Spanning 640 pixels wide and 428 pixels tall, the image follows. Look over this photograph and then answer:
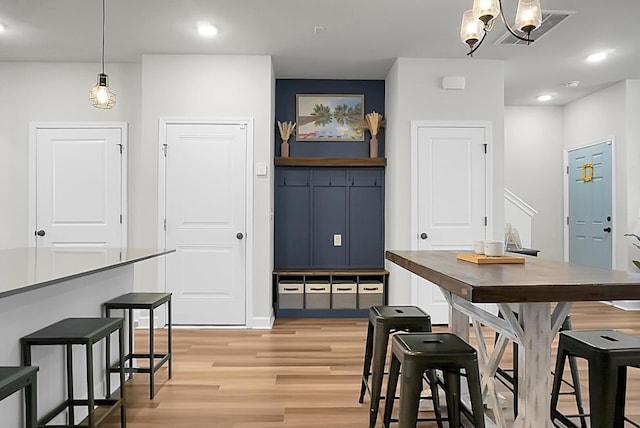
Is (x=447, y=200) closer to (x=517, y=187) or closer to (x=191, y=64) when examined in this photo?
(x=517, y=187)

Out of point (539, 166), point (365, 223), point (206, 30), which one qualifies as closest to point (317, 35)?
point (206, 30)

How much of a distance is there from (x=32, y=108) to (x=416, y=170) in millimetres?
4152

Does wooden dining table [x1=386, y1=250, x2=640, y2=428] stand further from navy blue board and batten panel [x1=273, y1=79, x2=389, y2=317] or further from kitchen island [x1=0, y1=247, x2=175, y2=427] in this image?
navy blue board and batten panel [x1=273, y1=79, x2=389, y2=317]

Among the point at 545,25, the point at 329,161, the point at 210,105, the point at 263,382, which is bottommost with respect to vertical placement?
the point at 263,382

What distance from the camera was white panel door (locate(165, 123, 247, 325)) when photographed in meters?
4.73

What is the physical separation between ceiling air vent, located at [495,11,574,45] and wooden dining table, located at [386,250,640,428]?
256 centimetres

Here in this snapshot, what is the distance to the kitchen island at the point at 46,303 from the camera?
6.03ft

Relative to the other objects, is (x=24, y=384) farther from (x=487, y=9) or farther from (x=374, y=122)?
(x=374, y=122)

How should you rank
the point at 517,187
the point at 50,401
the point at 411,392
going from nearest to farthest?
the point at 411,392, the point at 50,401, the point at 517,187

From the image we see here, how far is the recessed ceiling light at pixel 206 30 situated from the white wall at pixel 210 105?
0.51 meters

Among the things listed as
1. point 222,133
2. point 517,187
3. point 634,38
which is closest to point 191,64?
point 222,133

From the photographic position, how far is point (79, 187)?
4988mm

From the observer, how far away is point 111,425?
2543 mm

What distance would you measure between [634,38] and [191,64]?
4225 millimetres
